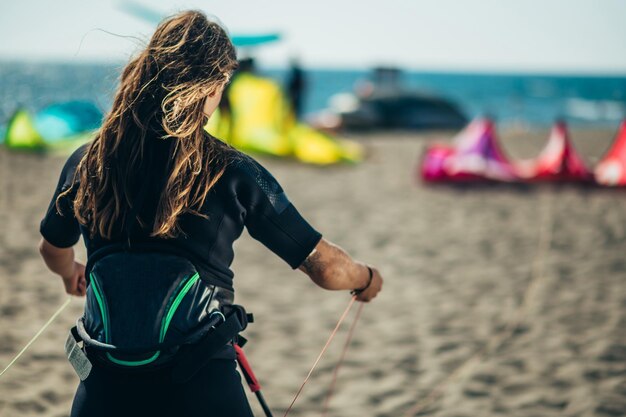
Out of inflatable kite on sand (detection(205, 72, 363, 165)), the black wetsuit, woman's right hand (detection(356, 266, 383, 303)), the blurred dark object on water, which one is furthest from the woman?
the blurred dark object on water

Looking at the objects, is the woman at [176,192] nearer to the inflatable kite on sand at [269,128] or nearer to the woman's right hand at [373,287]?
the woman's right hand at [373,287]

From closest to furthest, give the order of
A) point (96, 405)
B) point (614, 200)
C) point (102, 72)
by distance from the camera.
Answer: point (96, 405), point (102, 72), point (614, 200)

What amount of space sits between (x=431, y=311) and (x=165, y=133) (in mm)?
4563

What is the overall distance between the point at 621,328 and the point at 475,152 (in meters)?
7.22

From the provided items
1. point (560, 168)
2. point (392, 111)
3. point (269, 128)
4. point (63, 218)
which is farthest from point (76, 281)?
point (392, 111)

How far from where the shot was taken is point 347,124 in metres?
25.0

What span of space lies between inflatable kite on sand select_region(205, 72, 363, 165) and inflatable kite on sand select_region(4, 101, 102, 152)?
9.47ft

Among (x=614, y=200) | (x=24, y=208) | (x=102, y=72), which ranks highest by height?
(x=102, y=72)

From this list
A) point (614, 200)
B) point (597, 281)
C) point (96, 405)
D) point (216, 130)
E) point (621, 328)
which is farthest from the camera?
point (216, 130)

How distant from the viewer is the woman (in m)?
1.63

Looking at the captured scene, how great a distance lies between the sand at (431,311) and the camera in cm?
425

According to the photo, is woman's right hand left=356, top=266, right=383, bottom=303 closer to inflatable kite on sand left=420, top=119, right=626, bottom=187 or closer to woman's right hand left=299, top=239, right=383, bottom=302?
woman's right hand left=299, top=239, right=383, bottom=302

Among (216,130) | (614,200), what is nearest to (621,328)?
(614,200)

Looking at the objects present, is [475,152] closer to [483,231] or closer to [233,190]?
[483,231]
